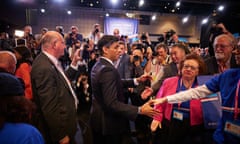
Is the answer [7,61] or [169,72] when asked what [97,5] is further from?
[7,61]

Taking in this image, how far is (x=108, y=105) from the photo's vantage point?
1.52 metres

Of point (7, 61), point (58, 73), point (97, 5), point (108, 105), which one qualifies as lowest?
point (108, 105)

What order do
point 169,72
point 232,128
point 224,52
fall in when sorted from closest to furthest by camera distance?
point 232,128
point 224,52
point 169,72

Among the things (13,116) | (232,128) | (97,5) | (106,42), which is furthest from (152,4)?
(13,116)

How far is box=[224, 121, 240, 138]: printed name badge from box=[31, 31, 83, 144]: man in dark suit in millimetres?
1180

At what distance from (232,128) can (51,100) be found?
128 cm

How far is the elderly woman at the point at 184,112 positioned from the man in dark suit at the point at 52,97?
2.53 feet

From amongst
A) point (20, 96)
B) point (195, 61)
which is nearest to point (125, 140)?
point (195, 61)

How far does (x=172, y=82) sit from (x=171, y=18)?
11.5 metres

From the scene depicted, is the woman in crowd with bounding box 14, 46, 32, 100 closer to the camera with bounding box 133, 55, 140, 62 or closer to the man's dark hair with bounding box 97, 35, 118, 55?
the man's dark hair with bounding box 97, 35, 118, 55

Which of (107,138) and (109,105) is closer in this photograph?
(109,105)

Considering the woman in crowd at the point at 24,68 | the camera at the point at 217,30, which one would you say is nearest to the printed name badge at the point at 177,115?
the camera at the point at 217,30

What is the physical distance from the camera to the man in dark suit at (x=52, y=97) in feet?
4.85

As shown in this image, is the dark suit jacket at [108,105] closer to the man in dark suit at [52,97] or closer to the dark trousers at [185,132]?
the man in dark suit at [52,97]
